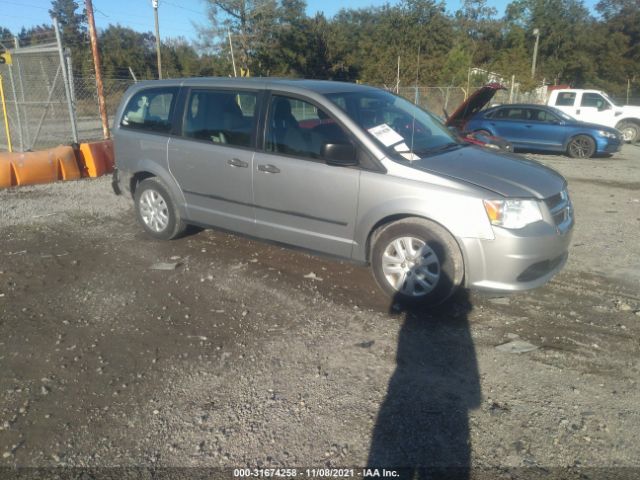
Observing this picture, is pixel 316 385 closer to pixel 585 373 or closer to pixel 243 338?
pixel 243 338

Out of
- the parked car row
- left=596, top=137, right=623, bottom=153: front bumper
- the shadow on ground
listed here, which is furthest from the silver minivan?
left=596, top=137, right=623, bottom=153: front bumper

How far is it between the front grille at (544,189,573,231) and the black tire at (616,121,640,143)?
16.5 m

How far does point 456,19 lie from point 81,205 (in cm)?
6216

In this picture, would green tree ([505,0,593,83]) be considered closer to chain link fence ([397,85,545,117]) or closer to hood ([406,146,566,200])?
chain link fence ([397,85,545,117])

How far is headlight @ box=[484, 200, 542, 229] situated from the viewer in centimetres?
375

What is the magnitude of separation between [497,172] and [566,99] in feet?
52.7

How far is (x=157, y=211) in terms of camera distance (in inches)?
230

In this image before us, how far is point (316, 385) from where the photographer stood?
126 inches

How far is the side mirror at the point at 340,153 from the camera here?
4.08 m

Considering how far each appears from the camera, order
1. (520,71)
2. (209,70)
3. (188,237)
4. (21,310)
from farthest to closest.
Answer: (209,70), (520,71), (188,237), (21,310)

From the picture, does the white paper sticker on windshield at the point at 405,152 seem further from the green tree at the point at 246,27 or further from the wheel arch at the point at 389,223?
the green tree at the point at 246,27

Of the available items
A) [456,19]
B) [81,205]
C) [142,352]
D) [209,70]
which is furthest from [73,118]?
[456,19]

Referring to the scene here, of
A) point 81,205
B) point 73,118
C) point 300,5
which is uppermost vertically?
point 300,5

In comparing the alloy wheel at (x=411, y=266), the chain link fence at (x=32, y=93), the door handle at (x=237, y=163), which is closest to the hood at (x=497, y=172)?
the alloy wheel at (x=411, y=266)
